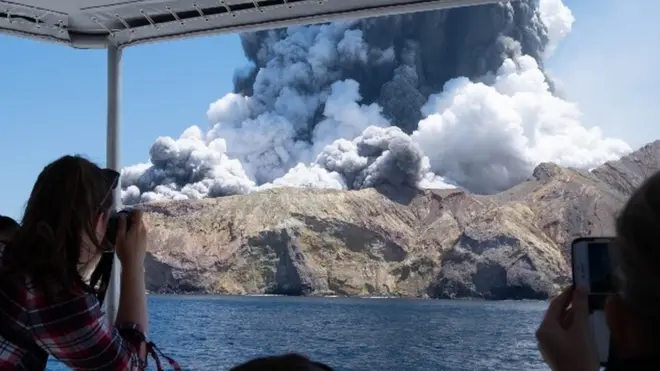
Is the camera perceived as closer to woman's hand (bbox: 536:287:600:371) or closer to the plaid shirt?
the plaid shirt

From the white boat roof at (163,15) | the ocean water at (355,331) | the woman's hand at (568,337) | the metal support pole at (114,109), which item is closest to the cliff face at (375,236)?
the ocean water at (355,331)

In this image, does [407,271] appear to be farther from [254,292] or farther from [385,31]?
[385,31]

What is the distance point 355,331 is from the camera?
3325cm

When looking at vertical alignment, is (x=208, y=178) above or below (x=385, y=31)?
below

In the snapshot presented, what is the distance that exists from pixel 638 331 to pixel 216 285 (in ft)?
152

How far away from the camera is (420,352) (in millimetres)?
29734

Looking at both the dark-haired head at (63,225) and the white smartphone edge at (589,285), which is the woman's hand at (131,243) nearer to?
the dark-haired head at (63,225)

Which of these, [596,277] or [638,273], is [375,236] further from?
[638,273]

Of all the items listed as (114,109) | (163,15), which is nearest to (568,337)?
(163,15)

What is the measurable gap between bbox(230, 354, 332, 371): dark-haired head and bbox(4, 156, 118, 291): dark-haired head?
0.45 meters

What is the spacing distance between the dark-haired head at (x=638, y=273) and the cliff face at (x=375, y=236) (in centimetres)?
4259

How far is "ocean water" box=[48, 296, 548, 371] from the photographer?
89.7 feet

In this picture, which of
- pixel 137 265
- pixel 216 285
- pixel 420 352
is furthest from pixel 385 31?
pixel 137 265

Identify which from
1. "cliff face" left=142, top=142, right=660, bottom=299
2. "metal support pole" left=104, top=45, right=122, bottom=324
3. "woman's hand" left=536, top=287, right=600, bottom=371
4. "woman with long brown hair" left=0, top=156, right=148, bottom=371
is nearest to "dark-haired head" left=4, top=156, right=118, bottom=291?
"woman with long brown hair" left=0, top=156, right=148, bottom=371
